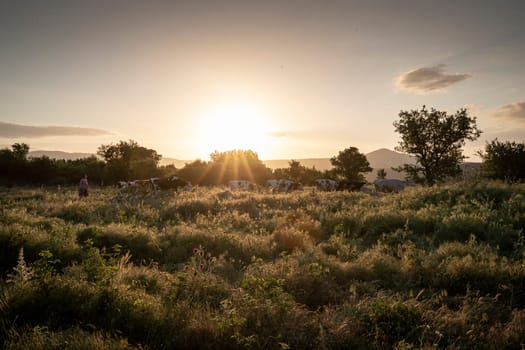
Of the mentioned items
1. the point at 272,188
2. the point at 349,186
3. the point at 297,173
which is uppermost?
the point at 297,173

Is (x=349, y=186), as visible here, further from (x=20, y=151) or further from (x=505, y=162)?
(x=20, y=151)

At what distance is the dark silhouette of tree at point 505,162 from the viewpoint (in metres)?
23.7

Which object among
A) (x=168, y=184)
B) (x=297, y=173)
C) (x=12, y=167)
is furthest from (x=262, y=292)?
(x=297, y=173)

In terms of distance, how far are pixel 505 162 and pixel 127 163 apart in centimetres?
4213

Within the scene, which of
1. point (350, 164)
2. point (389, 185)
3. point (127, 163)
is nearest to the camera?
point (389, 185)

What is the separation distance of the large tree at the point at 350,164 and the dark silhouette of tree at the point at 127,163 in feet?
100

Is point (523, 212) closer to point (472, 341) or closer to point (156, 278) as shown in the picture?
point (472, 341)

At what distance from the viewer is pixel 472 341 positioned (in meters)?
4.05

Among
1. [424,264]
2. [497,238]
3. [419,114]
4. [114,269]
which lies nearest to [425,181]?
[419,114]

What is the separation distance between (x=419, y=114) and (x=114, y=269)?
35.3m

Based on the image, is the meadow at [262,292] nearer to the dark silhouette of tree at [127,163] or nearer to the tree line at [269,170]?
the tree line at [269,170]

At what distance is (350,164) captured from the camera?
178 ft

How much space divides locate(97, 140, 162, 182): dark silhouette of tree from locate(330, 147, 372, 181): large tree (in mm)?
30497

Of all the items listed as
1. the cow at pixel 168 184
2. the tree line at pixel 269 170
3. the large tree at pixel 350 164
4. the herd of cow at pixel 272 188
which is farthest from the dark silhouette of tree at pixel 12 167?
the large tree at pixel 350 164
